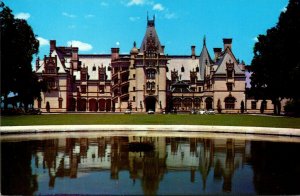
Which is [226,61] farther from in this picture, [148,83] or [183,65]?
[148,83]

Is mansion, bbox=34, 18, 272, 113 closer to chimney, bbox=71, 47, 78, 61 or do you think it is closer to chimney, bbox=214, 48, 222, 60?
chimney, bbox=214, 48, 222, 60

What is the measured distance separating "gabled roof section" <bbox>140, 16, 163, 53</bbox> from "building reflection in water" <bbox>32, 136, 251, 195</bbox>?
192ft

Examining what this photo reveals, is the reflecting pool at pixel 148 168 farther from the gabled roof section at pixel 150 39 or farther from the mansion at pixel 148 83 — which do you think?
the gabled roof section at pixel 150 39

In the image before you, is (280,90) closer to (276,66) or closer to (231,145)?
(276,66)

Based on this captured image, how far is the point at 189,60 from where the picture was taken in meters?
94.8

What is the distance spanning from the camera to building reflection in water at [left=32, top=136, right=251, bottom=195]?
12.9m

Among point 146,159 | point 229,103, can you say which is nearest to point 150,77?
point 229,103

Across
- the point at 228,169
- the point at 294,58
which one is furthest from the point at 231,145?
the point at 294,58

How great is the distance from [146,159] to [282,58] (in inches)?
1489

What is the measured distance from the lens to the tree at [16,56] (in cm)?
4638

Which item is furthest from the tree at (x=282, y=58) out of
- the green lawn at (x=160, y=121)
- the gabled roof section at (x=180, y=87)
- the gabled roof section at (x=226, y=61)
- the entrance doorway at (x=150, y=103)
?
the entrance doorway at (x=150, y=103)

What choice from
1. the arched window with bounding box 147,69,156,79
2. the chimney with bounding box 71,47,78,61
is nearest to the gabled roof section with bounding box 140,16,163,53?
the arched window with bounding box 147,69,156,79

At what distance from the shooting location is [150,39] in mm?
82125

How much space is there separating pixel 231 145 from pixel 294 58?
31108 mm
